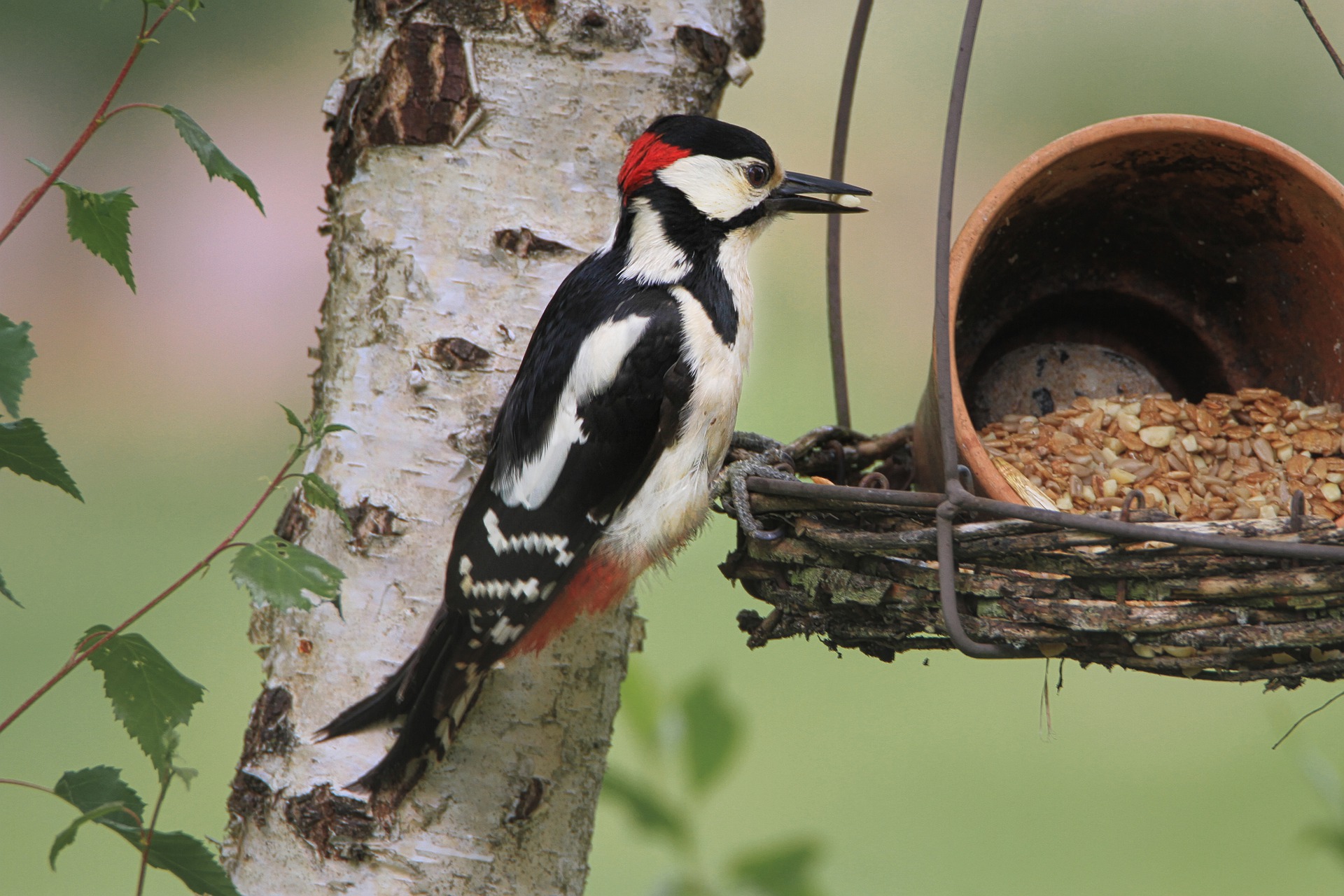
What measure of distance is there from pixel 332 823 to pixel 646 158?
2.72 ft

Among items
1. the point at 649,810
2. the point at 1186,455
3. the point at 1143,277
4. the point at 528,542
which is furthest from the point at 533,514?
the point at 1143,277

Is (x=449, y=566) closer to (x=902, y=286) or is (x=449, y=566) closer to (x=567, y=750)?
(x=567, y=750)

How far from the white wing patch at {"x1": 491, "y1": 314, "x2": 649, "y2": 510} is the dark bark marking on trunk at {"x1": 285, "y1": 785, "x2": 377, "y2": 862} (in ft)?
1.26

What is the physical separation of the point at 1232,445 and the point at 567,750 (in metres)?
0.87

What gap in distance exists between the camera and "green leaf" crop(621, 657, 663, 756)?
131 cm

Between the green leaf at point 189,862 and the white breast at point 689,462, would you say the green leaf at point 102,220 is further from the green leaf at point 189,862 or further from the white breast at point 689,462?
the white breast at point 689,462

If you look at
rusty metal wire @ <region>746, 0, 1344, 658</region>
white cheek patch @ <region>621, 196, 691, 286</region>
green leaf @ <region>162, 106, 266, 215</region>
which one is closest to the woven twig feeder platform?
rusty metal wire @ <region>746, 0, 1344, 658</region>

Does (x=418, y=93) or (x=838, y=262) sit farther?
(x=838, y=262)

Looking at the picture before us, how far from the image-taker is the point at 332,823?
4.20ft

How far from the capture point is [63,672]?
90 cm

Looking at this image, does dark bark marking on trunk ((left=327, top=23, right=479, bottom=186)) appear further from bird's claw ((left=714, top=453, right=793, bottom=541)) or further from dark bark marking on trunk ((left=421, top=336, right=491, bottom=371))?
bird's claw ((left=714, top=453, right=793, bottom=541))

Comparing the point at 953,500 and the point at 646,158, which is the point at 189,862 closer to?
the point at 953,500

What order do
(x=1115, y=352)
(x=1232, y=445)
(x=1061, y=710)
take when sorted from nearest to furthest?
(x=1232, y=445), (x=1115, y=352), (x=1061, y=710)

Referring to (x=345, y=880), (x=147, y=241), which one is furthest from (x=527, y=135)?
(x=147, y=241)
